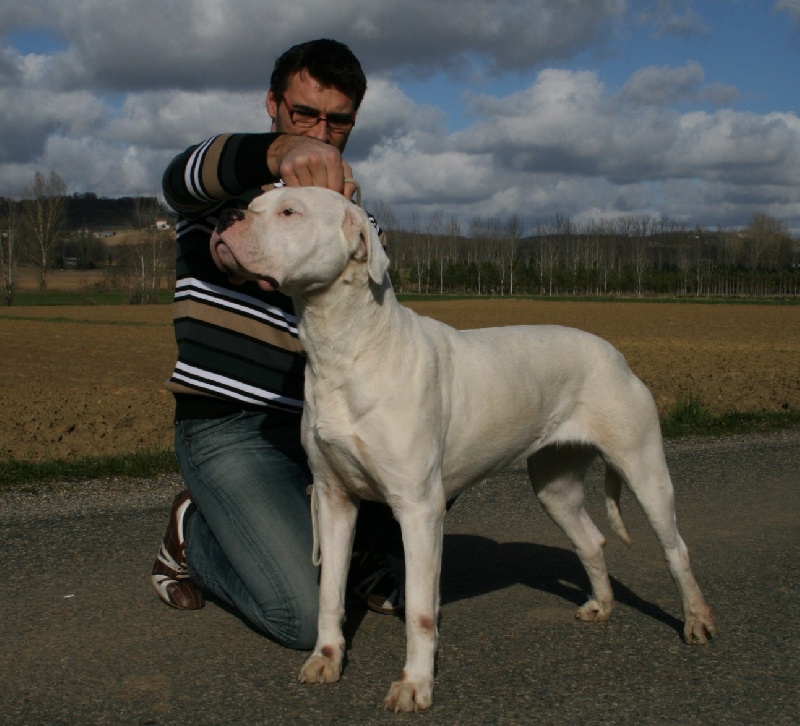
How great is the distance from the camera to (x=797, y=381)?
1533 cm

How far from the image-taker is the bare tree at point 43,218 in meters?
108

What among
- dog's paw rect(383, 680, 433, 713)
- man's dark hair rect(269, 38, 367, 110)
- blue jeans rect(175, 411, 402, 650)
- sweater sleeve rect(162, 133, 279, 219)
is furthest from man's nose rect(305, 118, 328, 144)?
dog's paw rect(383, 680, 433, 713)

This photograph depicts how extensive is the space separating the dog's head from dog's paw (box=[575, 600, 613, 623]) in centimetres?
222

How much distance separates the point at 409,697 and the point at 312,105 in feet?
9.26

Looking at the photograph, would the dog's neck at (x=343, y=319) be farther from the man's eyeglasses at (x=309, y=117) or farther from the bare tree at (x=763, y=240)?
the bare tree at (x=763, y=240)

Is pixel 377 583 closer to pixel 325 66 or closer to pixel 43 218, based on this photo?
pixel 325 66

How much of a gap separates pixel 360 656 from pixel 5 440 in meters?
7.59

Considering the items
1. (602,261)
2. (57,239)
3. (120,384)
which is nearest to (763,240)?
(602,261)

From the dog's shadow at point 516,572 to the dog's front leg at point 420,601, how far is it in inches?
49.6

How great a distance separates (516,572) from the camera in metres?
5.27

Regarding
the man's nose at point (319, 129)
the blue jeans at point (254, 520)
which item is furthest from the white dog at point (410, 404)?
the man's nose at point (319, 129)

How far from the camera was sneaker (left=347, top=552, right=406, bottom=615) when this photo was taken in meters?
4.67

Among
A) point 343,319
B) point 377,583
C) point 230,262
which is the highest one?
point 230,262

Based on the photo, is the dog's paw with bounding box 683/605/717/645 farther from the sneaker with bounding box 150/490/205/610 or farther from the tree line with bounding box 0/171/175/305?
the tree line with bounding box 0/171/175/305
